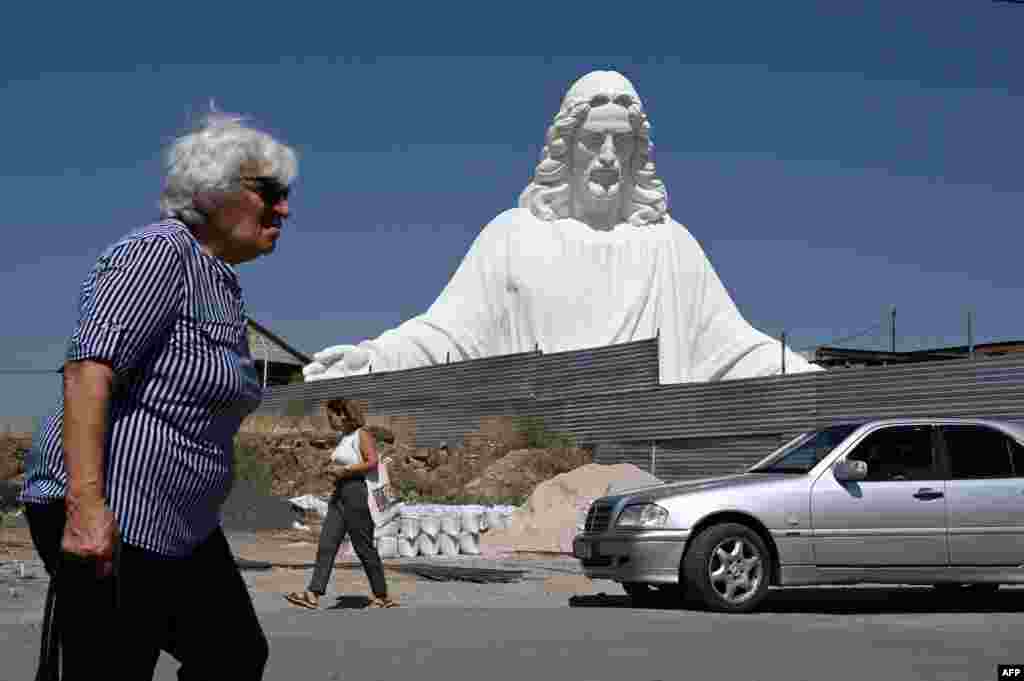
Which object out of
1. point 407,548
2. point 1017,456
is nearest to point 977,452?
point 1017,456

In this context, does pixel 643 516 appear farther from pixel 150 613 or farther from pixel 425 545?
pixel 150 613

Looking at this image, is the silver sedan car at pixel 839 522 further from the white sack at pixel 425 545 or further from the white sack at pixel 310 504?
the white sack at pixel 310 504

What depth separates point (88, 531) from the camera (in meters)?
3.70

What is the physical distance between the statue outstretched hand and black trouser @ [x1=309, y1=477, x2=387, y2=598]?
66.4 ft

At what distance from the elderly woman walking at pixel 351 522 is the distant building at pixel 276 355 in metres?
49.3

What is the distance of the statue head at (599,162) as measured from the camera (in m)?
33.2

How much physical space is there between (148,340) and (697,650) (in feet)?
19.1

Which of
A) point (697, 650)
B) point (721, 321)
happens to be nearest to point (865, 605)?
point (697, 650)

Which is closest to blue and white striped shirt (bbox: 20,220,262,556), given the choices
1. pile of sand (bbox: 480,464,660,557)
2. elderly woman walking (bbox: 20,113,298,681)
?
elderly woman walking (bbox: 20,113,298,681)

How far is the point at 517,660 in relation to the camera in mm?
8633

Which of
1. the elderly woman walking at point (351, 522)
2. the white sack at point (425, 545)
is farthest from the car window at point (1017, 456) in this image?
the white sack at point (425, 545)

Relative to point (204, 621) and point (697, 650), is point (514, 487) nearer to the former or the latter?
point (697, 650)

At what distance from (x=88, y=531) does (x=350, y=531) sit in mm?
7720

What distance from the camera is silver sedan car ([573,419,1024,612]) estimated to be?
1173 cm
